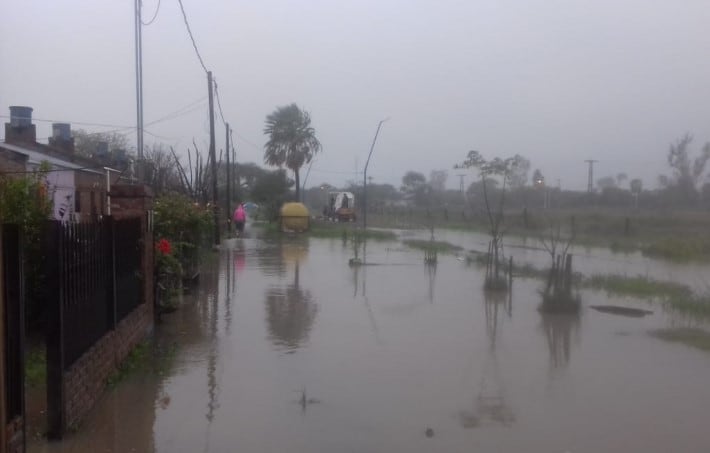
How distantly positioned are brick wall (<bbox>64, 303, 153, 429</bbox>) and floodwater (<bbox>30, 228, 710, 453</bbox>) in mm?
162

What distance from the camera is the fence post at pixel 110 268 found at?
797 centimetres

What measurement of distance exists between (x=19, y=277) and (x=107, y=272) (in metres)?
3.62

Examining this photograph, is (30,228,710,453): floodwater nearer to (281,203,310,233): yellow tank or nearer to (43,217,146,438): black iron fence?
(43,217,146,438): black iron fence

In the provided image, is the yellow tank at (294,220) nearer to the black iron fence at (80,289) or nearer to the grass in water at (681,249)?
the grass in water at (681,249)

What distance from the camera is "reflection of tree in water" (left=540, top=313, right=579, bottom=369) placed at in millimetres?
9750

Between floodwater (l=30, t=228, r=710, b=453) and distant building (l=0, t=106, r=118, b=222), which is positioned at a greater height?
distant building (l=0, t=106, r=118, b=222)

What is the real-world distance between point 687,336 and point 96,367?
807 centimetres

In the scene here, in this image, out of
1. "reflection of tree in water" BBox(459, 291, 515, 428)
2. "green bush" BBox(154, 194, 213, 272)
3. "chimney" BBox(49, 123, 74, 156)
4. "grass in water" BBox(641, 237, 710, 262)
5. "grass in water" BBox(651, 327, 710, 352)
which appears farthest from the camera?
"chimney" BBox(49, 123, 74, 156)

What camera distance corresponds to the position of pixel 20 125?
78.4 ft

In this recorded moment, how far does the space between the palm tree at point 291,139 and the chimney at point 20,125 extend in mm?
29760

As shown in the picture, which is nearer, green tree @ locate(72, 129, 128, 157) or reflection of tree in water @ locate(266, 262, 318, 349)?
reflection of tree in water @ locate(266, 262, 318, 349)

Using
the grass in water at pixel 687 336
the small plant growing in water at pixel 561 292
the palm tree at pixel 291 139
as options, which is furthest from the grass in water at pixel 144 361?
the palm tree at pixel 291 139

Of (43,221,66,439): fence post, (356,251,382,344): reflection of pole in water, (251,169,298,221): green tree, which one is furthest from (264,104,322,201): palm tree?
(43,221,66,439): fence post

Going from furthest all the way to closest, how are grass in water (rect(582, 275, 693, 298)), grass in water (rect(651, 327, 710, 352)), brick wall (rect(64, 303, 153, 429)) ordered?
1. grass in water (rect(582, 275, 693, 298))
2. grass in water (rect(651, 327, 710, 352))
3. brick wall (rect(64, 303, 153, 429))
